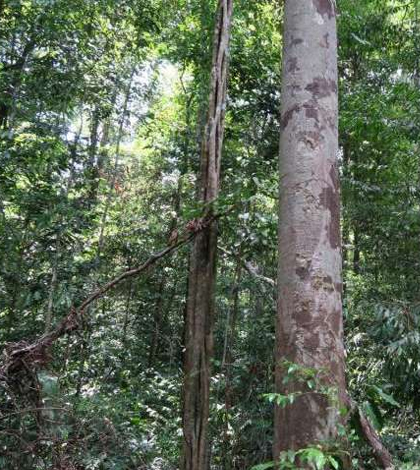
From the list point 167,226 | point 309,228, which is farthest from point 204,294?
point 167,226

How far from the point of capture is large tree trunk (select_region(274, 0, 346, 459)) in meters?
1.73

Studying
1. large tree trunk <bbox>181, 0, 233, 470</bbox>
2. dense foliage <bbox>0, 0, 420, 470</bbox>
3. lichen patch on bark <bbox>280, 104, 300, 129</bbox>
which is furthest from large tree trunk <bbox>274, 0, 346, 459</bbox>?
large tree trunk <bbox>181, 0, 233, 470</bbox>

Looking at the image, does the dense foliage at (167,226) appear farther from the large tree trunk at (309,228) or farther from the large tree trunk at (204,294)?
the large tree trunk at (309,228)

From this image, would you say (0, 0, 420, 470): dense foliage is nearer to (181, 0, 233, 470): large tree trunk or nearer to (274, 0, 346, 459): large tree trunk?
(181, 0, 233, 470): large tree trunk

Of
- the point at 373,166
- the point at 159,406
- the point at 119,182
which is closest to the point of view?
the point at 159,406

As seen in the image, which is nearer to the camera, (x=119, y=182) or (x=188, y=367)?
(x=188, y=367)

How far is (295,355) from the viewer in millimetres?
1798

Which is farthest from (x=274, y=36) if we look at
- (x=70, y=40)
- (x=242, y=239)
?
(x=242, y=239)

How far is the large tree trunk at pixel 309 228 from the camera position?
68.2 inches

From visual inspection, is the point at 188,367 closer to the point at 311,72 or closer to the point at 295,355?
the point at 295,355

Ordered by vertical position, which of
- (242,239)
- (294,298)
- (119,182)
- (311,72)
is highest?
(119,182)

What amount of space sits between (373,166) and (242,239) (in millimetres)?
4931

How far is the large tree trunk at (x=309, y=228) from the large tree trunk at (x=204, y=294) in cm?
102

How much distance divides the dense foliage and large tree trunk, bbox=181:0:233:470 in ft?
0.68
